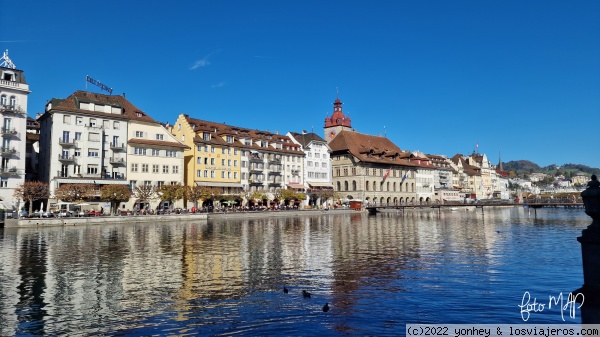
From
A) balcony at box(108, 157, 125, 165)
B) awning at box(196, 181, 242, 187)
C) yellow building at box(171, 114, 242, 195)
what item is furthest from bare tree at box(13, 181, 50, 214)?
awning at box(196, 181, 242, 187)

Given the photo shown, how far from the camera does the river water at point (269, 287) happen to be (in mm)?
13758

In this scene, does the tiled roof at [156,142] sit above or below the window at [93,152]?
above

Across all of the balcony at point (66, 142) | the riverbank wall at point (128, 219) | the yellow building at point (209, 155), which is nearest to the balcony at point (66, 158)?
the balcony at point (66, 142)

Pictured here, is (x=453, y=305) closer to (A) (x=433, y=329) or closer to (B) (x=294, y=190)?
(A) (x=433, y=329)

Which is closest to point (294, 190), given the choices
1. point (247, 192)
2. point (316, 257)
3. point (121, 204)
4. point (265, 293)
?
point (247, 192)

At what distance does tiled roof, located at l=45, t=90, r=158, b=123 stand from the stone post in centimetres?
7051

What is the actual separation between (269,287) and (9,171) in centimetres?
5445

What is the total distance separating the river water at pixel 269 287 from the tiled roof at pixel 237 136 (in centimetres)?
5324

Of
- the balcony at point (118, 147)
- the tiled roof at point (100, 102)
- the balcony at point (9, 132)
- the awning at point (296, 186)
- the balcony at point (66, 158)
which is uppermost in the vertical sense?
the tiled roof at point (100, 102)

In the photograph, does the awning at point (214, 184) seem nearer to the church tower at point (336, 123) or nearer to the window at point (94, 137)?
the window at point (94, 137)

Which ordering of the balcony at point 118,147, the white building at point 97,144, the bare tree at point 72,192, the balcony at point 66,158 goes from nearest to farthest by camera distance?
the bare tree at point 72,192
the balcony at point 66,158
the white building at point 97,144
the balcony at point 118,147

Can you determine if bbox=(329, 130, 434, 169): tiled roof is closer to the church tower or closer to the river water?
the church tower

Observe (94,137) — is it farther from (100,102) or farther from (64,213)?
(64,213)

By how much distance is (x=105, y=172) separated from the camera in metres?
68.5
